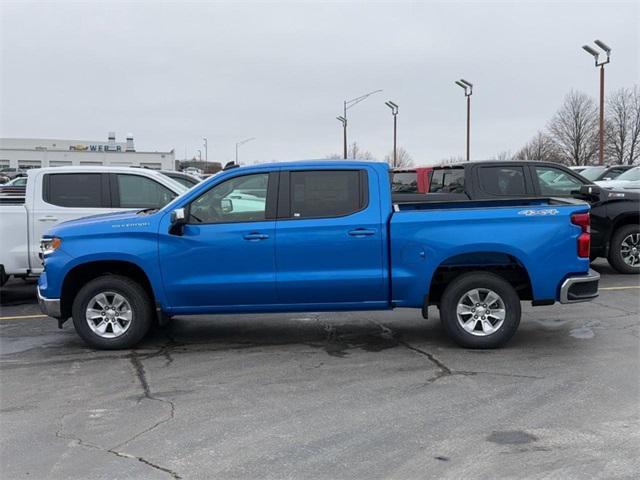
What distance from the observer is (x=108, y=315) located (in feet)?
21.8

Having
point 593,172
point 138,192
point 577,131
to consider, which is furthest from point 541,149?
point 138,192

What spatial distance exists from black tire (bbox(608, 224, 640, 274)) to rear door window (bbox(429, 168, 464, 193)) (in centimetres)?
302

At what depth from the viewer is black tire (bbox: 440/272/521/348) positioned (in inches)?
256

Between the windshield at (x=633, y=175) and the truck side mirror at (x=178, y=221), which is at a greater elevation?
the windshield at (x=633, y=175)

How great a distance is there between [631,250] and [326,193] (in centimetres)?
692

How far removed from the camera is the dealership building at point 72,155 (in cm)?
7631

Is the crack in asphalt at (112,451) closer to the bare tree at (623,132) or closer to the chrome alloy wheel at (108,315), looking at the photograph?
the chrome alloy wheel at (108,315)

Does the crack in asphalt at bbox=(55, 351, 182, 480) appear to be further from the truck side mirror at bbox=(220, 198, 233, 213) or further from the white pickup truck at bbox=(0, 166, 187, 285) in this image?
the white pickup truck at bbox=(0, 166, 187, 285)

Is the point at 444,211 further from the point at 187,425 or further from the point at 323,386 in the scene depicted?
the point at 187,425

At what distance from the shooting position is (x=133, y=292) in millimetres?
6562

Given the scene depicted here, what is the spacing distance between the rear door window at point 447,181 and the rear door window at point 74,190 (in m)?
5.41

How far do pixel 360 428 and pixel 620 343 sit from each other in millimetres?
3629

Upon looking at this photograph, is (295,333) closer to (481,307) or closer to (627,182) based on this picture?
(481,307)

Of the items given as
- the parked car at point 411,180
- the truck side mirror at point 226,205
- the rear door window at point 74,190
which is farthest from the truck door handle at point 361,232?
the rear door window at point 74,190
